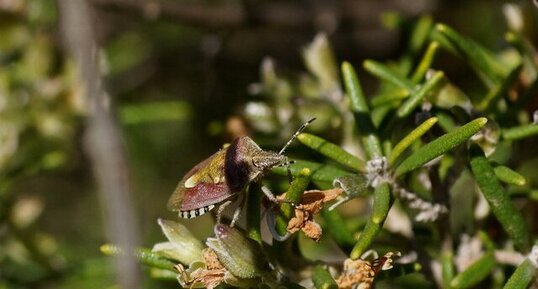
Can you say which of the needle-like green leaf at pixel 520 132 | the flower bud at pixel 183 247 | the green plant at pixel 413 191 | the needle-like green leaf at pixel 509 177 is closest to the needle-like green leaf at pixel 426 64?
the green plant at pixel 413 191

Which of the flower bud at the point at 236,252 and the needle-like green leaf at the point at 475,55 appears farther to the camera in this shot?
the needle-like green leaf at the point at 475,55

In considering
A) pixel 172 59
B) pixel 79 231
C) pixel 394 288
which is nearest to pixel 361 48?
pixel 172 59

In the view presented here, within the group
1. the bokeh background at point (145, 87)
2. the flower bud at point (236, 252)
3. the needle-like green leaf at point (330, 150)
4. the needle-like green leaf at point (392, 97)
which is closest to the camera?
the flower bud at point (236, 252)

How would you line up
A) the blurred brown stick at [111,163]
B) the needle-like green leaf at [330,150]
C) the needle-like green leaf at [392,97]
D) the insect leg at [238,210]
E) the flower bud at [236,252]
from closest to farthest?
the blurred brown stick at [111,163] < the flower bud at [236,252] < the insect leg at [238,210] < the needle-like green leaf at [330,150] < the needle-like green leaf at [392,97]

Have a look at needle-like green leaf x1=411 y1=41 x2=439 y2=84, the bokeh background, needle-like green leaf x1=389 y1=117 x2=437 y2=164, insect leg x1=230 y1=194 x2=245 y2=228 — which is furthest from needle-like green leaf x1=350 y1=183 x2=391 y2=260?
the bokeh background

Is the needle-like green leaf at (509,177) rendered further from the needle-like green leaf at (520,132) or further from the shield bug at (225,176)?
the shield bug at (225,176)

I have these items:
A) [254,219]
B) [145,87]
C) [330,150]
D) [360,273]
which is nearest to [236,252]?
[254,219]

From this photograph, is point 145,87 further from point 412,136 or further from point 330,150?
point 412,136
